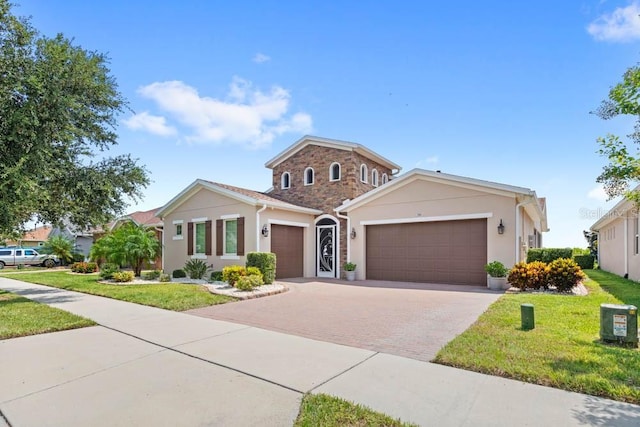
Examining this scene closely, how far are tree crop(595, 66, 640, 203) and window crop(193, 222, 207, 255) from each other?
15.4 meters

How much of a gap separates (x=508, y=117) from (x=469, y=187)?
2834 millimetres

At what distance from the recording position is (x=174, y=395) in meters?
3.92

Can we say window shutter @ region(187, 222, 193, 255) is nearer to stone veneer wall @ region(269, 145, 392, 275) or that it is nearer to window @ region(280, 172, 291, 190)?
stone veneer wall @ region(269, 145, 392, 275)

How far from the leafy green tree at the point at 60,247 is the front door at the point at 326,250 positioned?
19525 millimetres

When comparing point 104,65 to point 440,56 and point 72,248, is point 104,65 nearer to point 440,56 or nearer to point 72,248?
point 440,56

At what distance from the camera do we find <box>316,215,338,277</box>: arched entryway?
17.4m

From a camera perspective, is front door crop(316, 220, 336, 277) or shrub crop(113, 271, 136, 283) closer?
shrub crop(113, 271, 136, 283)

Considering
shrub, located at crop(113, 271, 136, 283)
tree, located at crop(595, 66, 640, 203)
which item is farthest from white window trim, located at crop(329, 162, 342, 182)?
tree, located at crop(595, 66, 640, 203)

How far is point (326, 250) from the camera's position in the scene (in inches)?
696

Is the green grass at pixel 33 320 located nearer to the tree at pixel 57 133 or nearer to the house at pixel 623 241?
the tree at pixel 57 133

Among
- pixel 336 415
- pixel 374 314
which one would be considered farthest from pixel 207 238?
pixel 336 415

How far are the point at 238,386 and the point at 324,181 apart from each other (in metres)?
14.4

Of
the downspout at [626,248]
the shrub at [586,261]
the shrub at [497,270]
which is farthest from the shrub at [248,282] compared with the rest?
the shrub at [586,261]

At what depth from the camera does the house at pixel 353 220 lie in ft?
43.6
